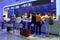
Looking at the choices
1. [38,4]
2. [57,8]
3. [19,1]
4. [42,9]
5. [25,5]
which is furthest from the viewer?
[19,1]

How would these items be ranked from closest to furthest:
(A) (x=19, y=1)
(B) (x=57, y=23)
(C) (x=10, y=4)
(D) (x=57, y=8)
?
(B) (x=57, y=23) < (D) (x=57, y=8) < (A) (x=19, y=1) < (C) (x=10, y=4)

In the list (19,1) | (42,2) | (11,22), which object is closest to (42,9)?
(42,2)

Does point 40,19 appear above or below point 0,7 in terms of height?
below

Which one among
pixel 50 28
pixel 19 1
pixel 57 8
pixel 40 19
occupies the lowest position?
pixel 50 28

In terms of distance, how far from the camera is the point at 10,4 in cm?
1720

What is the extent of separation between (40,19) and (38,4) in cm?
455

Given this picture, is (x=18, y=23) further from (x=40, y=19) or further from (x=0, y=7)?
(x=0, y=7)

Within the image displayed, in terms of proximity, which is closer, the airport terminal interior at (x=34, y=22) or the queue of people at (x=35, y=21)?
the queue of people at (x=35, y=21)

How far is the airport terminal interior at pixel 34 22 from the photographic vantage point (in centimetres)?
864

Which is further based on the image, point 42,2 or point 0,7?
point 0,7

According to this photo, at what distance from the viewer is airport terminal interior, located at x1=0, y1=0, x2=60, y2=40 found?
8.64 metres

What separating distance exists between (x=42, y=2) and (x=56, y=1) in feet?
9.37

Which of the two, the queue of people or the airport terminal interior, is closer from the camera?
the queue of people

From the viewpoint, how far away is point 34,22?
9.38 m
